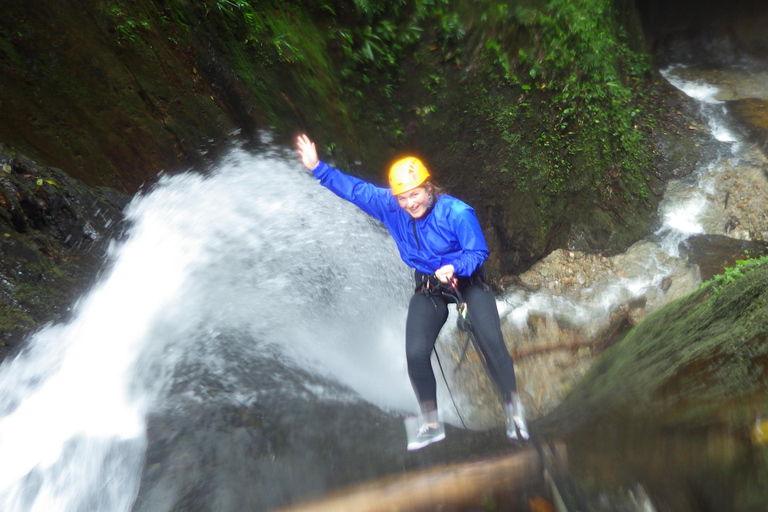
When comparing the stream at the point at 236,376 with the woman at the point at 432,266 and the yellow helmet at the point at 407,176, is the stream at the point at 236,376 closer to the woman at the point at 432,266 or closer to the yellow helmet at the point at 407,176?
the woman at the point at 432,266

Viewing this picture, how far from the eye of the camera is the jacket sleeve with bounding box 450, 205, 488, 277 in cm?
303

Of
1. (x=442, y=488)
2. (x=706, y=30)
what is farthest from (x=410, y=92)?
(x=706, y=30)

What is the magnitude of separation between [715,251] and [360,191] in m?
5.45

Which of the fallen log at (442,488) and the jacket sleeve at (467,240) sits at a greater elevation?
the jacket sleeve at (467,240)

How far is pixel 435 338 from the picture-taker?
324cm

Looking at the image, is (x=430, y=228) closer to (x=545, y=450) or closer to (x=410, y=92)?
(x=545, y=450)

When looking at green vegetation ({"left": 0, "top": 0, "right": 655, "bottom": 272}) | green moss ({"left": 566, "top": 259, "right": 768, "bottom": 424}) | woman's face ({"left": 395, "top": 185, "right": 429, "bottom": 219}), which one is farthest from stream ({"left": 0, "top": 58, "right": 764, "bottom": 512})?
woman's face ({"left": 395, "top": 185, "right": 429, "bottom": 219})

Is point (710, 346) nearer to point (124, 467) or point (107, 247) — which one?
point (124, 467)

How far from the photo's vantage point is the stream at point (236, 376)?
2719mm

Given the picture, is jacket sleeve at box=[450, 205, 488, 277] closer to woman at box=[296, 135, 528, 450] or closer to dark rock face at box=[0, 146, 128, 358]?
woman at box=[296, 135, 528, 450]

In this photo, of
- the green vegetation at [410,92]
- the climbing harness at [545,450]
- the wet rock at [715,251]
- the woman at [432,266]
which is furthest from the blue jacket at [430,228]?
the wet rock at [715,251]

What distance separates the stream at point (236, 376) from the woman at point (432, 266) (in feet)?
1.19

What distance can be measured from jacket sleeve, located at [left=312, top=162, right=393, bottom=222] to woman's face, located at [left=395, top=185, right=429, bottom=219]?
0.82ft

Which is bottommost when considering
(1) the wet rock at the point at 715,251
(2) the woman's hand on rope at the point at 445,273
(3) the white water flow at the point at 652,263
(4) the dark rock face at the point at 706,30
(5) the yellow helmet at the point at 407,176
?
(1) the wet rock at the point at 715,251
